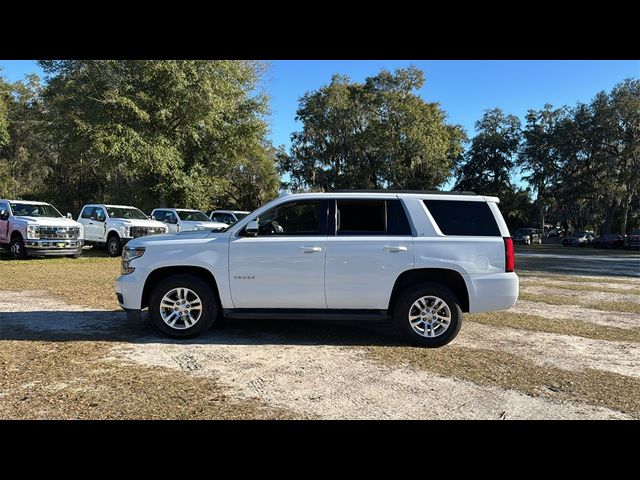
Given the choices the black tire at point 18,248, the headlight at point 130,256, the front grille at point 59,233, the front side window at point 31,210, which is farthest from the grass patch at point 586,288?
the front side window at point 31,210

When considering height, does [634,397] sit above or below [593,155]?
below

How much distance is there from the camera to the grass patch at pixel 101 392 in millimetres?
3883

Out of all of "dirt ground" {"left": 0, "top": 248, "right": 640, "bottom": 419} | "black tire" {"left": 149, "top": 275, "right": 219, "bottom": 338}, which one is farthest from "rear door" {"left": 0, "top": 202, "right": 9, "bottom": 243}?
"black tire" {"left": 149, "top": 275, "right": 219, "bottom": 338}

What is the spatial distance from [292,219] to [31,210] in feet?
44.6

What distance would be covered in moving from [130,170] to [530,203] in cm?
4901

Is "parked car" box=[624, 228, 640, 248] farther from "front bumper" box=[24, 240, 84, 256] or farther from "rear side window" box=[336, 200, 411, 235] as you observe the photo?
"front bumper" box=[24, 240, 84, 256]

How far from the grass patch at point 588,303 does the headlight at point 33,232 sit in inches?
560

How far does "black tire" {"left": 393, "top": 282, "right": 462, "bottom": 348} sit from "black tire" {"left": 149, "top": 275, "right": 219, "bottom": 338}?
234cm

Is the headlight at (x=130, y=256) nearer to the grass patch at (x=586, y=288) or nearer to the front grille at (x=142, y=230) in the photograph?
the grass patch at (x=586, y=288)

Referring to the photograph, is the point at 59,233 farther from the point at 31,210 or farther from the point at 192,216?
the point at 192,216

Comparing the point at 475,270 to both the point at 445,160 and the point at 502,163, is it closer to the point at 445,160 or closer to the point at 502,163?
the point at 445,160

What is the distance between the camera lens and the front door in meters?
5.96
